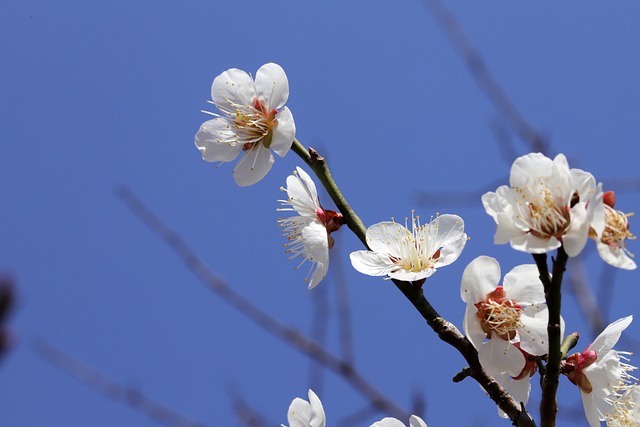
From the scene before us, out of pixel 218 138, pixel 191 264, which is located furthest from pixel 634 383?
pixel 191 264

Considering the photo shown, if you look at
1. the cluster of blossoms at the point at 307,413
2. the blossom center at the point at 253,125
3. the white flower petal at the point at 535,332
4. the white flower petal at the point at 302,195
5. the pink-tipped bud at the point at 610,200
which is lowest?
the white flower petal at the point at 535,332

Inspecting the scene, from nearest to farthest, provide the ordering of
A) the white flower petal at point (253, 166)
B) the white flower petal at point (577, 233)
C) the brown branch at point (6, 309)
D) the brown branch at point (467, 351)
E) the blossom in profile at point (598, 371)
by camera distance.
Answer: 1. the white flower petal at point (577, 233)
2. the brown branch at point (467, 351)
3. the blossom in profile at point (598, 371)
4. the white flower petal at point (253, 166)
5. the brown branch at point (6, 309)

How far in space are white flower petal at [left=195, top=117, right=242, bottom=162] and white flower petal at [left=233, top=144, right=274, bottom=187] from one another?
5 centimetres

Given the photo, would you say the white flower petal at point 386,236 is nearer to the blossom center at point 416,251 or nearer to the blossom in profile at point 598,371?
the blossom center at point 416,251

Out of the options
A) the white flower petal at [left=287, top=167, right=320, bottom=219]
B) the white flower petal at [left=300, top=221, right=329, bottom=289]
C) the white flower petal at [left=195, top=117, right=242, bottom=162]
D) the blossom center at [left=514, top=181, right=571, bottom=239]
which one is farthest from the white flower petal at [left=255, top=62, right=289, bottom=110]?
the blossom center at [left=514, top=181, right=571, bottom=239]

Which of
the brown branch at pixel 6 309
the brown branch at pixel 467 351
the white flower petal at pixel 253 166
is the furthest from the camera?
the brown branch at pixel 6 309

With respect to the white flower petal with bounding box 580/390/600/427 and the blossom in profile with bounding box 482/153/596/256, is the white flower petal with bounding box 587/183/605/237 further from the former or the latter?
the white flower petal with bounding box 580/390/600/427

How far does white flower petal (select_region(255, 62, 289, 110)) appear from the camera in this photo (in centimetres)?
157

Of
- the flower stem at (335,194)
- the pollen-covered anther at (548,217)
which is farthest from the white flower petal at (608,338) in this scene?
the flower stem at (335,194)

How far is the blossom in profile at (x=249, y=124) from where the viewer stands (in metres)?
1.46

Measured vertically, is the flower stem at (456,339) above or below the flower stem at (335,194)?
below

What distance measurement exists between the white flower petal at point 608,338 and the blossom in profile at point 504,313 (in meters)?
0.11

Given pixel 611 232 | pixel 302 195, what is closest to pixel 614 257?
pixel 611 232

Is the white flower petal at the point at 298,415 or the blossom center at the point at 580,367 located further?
the white flower petal at the point at 298,415
